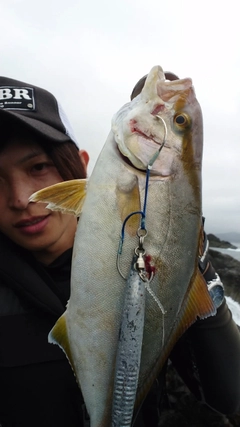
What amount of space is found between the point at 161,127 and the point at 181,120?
0.12 meters

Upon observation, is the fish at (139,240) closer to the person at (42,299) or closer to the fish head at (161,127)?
the fish head at (161,127)

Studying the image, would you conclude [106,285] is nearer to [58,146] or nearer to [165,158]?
[165,158]

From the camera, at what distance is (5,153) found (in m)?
2.44

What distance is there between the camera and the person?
7.79 feet

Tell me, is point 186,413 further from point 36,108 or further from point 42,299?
point 36,108

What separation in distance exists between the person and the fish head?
28.2 inches

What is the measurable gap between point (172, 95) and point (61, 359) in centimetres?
187

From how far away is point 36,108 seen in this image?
2676 mm

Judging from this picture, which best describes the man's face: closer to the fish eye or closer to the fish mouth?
the fish mouth

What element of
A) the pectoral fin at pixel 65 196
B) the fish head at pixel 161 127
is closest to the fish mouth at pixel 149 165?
the fish head at pixel 161 127

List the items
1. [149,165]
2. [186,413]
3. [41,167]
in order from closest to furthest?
[149,165] → [41,167] → [186,413]

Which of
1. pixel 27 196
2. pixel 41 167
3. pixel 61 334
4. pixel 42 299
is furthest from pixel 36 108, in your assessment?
pixel 61 334

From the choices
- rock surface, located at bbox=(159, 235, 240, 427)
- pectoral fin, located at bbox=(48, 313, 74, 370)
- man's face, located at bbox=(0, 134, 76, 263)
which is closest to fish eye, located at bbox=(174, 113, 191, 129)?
man's face, located at bbox=(0, 134, 76, 263)

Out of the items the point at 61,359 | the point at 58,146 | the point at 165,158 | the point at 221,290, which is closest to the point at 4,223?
the point at 58,146
